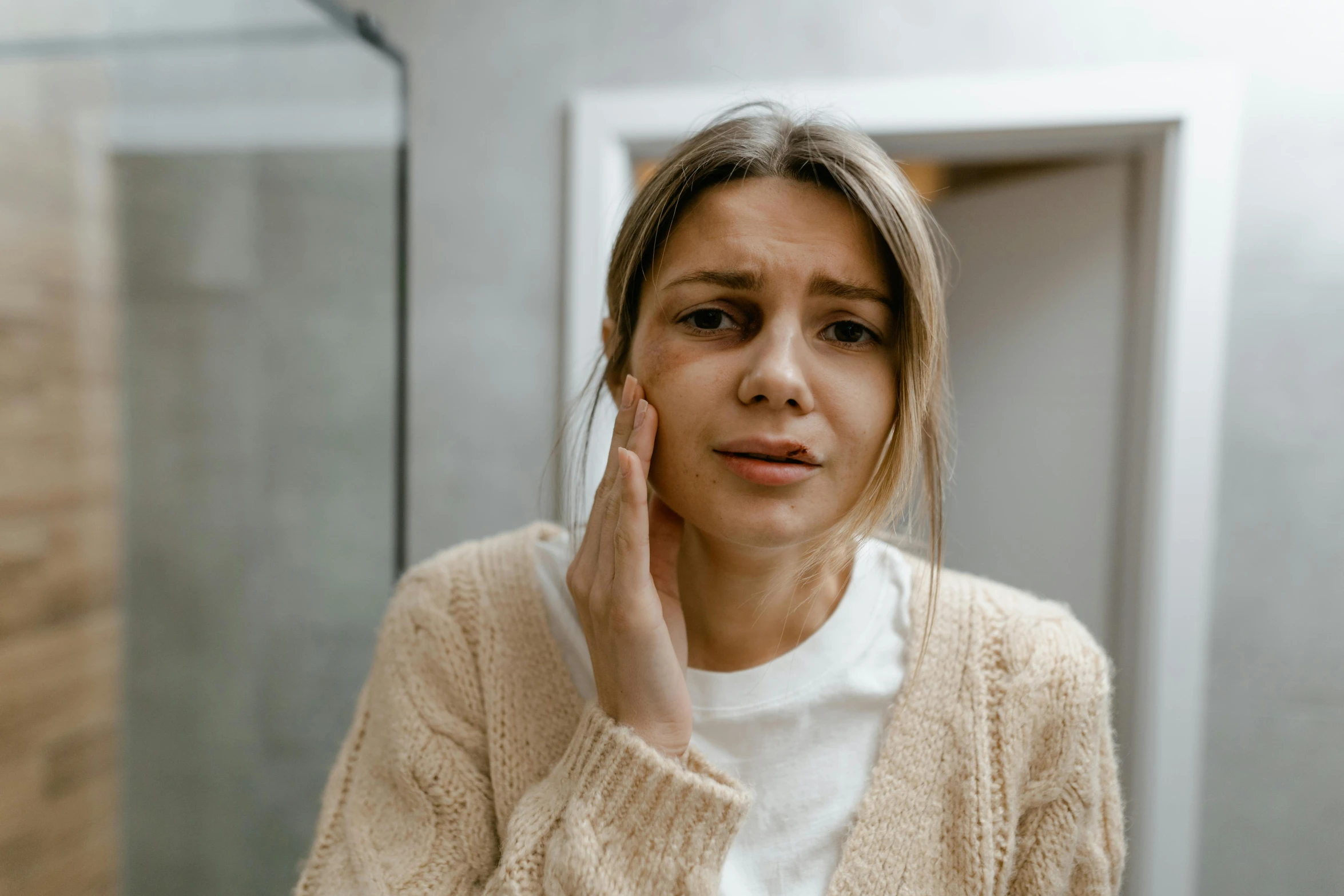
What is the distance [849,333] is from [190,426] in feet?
2.48

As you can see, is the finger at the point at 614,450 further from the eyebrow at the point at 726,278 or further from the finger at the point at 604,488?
the eyebrow at the point at 726,278

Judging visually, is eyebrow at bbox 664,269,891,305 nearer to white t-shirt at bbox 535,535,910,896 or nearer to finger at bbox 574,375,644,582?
finger at bbox 574,375,644,582

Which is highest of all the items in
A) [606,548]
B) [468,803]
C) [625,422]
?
[625,422]

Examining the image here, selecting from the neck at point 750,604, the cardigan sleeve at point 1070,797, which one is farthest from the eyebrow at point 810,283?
the cardigan sleeve at point 1070,797

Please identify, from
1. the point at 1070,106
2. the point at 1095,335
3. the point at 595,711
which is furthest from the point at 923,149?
the point at 595,711

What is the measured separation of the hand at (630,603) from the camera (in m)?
0.70

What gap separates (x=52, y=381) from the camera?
779mm

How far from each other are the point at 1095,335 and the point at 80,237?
1.33m

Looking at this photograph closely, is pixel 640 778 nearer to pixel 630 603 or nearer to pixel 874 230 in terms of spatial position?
pixel 630 603

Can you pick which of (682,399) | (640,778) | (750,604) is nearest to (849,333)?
(682,399)

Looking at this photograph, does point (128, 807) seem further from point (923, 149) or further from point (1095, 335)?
point (1095, 335)

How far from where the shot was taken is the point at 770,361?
0.67m

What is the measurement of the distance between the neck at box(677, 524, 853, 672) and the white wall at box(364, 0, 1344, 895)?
0.52 metres

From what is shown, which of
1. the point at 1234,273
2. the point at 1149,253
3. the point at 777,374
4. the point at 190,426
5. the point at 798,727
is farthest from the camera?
the point at 1149,253
